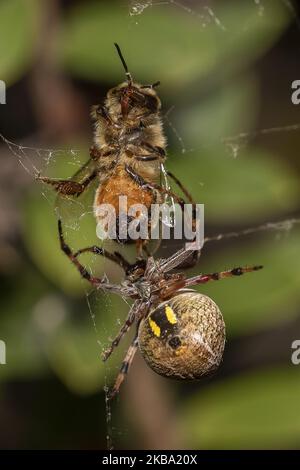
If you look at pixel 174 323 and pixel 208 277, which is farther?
pixel 208 277

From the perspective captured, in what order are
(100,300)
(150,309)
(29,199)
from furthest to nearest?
(29,199), (100,300), (150,309)

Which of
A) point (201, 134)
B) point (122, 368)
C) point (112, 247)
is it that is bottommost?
point (122, 368)

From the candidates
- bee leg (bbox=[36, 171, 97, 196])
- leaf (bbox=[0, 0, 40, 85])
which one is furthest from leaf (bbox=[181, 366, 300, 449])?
leaf (bbox=[0, 0, 40, 85])

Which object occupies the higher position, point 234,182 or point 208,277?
point 234,182

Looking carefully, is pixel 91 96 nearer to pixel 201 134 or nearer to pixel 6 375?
pixel 201 134

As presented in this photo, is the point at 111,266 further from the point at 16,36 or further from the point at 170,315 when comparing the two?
the point at 16,36

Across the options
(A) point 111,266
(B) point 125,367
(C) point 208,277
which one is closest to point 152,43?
(A) point 111,266

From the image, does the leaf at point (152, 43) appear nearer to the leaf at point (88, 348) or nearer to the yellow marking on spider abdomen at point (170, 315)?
the leaf at point (88, 348)
